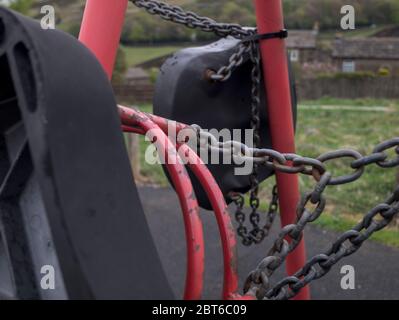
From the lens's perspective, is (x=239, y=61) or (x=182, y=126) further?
(x=239, y=61)

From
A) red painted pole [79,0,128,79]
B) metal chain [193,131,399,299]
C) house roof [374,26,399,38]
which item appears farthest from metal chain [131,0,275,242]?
house roof [374,26,399,38]

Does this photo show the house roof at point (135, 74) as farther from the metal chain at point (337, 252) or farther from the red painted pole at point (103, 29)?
the metal chain at point (337, 252)

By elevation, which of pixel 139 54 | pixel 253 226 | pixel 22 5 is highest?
pixel 22 5

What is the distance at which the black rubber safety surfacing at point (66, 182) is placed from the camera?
40 cm

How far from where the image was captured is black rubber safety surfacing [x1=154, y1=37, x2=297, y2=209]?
0.99 metres

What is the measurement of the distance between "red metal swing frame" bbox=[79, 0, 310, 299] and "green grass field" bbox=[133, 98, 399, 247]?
133 cm

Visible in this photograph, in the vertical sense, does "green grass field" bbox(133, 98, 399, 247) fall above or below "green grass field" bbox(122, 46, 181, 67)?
below

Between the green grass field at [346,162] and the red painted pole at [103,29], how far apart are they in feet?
5.73

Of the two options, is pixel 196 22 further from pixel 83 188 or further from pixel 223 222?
pixel 83 188

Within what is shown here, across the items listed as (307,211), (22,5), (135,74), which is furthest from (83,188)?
(135,74)

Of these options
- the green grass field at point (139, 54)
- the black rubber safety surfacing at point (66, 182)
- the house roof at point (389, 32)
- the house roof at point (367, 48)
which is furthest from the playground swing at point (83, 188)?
the house roof at point (389, 32)

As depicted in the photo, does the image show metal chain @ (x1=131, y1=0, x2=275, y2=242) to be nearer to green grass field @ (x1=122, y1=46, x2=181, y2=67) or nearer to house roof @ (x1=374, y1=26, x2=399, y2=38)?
green grass field @ (x1=122, y1=46, x2=181, y2=67)

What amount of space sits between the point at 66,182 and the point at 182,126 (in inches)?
12.4

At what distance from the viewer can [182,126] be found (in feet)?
2.31
